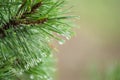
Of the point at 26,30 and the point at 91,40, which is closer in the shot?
the point at 26,30

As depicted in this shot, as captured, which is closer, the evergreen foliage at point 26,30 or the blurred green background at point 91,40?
the evergreen foliage at point 26,30

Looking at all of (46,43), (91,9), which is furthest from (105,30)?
(46,43)

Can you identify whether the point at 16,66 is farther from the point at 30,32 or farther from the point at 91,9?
the point at 91,9

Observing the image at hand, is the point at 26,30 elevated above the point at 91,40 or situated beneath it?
elevated above

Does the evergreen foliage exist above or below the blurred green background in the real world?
above

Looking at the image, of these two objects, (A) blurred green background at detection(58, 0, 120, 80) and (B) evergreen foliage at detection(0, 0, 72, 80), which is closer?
(B) evergreen foliage at detection(0, 0, 72, 80)

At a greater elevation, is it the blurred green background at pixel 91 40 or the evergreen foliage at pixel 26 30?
the evergreen foliage at pixel 26 30
